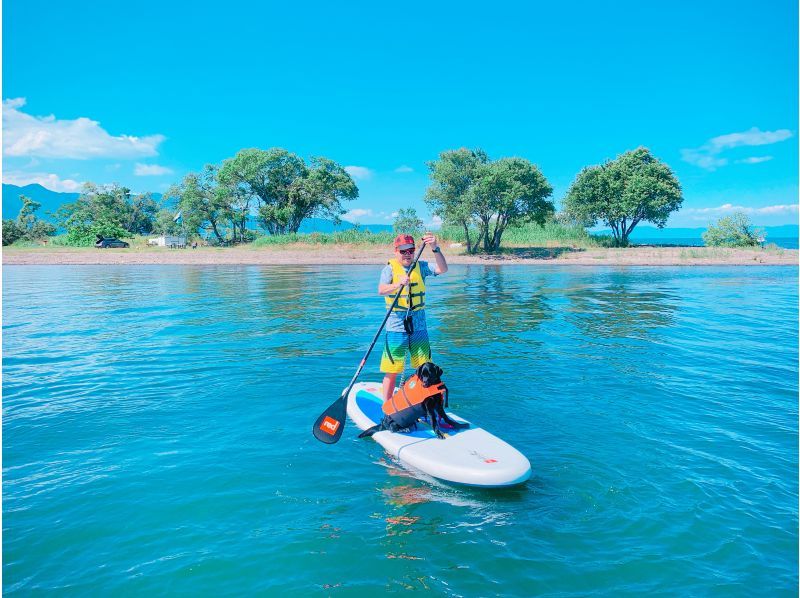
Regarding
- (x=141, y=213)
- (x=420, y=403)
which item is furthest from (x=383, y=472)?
(x=141, y=213)

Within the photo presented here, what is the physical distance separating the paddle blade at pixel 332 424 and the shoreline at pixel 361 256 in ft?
119

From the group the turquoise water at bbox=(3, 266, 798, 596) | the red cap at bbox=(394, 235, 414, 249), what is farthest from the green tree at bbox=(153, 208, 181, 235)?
the red cap at bbox=(394, 235, 414, 249)

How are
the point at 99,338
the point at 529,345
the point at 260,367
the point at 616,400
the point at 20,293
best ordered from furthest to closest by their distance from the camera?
the point at 20,293, the point at 99,338, the point at 529,345, the point at 260,367, the point at 616,400

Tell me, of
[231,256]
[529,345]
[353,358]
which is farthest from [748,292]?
[231,256]

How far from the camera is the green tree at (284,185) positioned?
53.7 meters

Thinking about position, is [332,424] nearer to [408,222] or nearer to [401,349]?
[401,349]

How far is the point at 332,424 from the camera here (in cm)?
640

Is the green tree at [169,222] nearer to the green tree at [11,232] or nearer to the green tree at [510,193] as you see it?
the green tree at [11,232]

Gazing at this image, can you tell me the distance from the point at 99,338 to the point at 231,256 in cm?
3412

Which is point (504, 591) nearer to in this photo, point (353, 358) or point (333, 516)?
point (333, 516)

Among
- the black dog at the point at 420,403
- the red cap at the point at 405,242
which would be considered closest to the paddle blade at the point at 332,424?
the black dog at the point at 420,403

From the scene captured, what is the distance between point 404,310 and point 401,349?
0.52 meters

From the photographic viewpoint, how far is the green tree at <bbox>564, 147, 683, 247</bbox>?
4825 cm

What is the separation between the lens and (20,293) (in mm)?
22219
